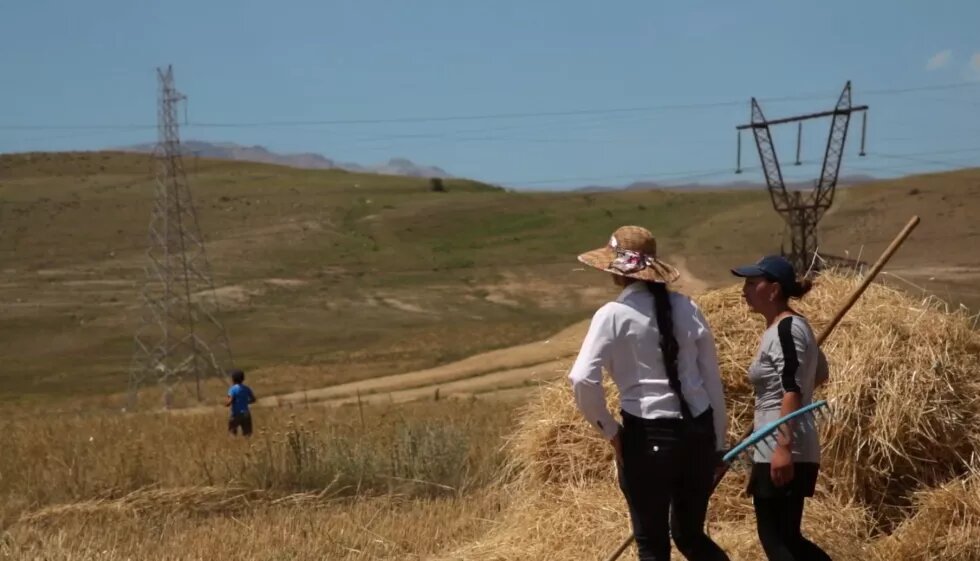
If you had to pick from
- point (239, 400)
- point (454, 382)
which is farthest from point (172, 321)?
point (239, 400)

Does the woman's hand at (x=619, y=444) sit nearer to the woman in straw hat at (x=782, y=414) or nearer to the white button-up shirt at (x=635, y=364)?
the white button-up shirt at (x=635, y=364)

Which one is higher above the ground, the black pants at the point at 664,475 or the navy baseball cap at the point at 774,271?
the navy baseball cap at the point at 774,271

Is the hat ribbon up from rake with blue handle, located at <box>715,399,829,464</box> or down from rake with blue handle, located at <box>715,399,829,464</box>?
up

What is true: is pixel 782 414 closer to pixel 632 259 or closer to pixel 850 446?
pixel 632 259

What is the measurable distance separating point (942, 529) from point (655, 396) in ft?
7.26

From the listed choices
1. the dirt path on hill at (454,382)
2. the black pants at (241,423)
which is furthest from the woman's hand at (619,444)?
the dirt path on hill at (454,382)

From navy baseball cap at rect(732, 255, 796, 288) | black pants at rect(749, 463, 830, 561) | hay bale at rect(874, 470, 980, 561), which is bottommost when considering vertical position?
hay bale at rect(874, 470, 980, 561)

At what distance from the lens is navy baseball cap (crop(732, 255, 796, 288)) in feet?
17.4

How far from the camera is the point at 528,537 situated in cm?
682

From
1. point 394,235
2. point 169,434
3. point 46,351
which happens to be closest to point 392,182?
point 394,235

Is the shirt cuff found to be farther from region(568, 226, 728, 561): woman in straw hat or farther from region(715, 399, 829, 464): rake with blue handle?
region(715, 399, 829, 464): rake with blue handle

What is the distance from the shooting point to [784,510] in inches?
205

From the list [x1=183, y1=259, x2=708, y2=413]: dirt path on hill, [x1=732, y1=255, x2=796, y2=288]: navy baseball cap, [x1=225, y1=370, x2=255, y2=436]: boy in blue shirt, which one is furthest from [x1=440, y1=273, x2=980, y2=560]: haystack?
[x1=183, y1=259, x2=708, y2=413]: dirt path on hill

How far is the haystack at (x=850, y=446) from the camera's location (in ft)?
21.2
